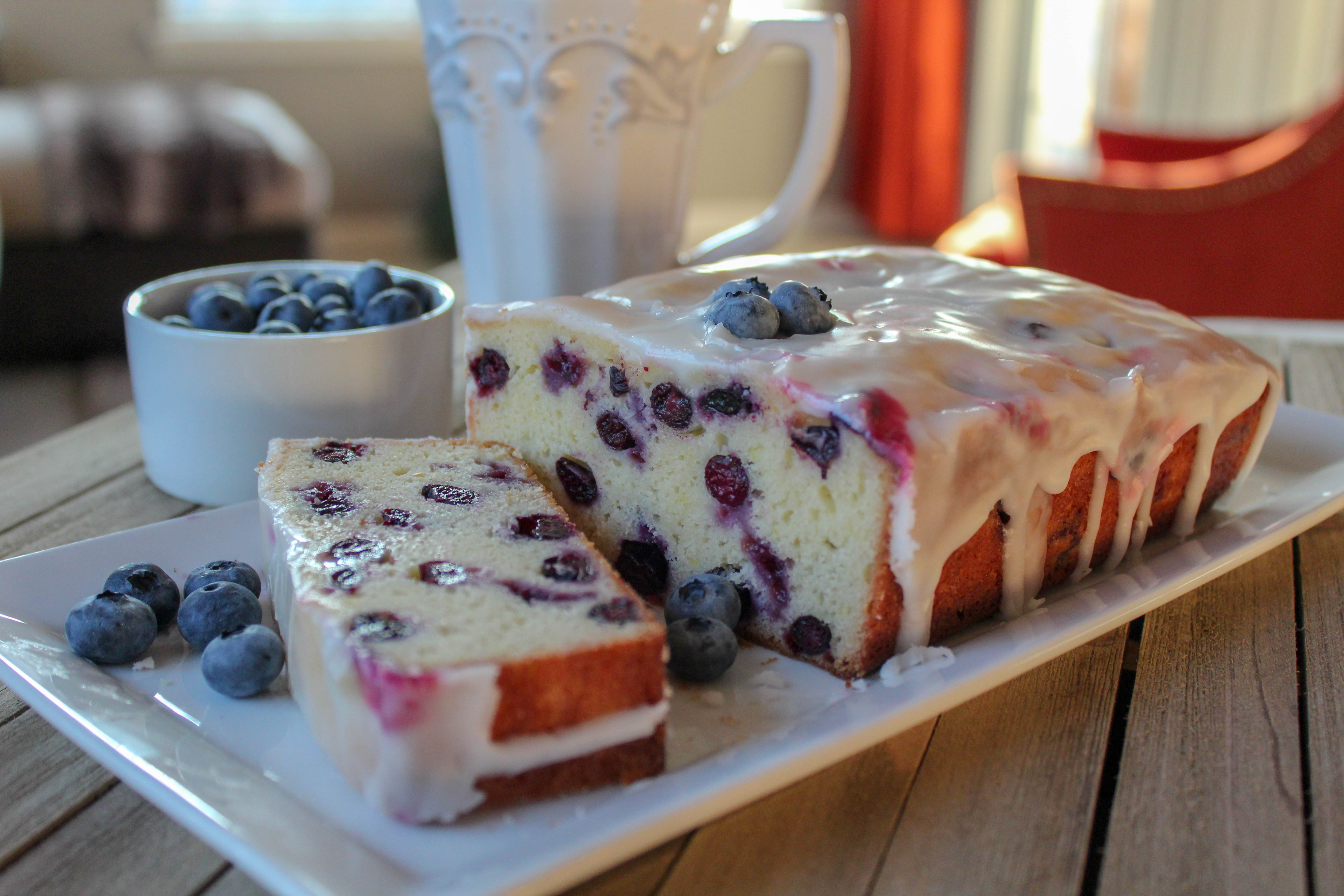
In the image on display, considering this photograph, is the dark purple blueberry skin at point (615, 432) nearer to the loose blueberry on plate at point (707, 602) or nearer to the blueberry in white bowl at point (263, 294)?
the loose blueberry on plate at point (707, 602)

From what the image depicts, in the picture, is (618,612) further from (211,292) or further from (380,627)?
(211,292)

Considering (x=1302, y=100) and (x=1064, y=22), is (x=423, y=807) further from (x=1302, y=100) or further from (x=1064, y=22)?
(x=1064, y=22)

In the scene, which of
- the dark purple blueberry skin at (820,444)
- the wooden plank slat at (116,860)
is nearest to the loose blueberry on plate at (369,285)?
the dark purple blueberry skin at (820,444)

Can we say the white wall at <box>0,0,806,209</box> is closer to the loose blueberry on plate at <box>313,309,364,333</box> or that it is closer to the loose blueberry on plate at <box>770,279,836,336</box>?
the loose blueberry on plate at <box>313,309,364,333</box>

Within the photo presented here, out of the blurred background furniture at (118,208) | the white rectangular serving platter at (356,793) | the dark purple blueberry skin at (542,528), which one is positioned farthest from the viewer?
the blurred background furniture at (118,208)

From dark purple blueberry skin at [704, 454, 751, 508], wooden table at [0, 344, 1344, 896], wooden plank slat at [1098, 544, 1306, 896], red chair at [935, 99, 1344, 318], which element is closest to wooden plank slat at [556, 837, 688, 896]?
wooden table at [0, 344, 1344, 896]

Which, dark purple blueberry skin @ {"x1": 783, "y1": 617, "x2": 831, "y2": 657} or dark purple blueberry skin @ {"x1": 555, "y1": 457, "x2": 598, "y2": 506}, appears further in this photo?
dark purple blueberry skin @ {"x1": 555, "y1": 457, "x2": 598, "y2": 506}

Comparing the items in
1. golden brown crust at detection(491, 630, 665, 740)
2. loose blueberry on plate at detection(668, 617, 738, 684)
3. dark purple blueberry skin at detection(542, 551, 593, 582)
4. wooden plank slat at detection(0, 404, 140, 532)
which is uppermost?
dark purple blueberry skin at detection(542, 551, 593, 582)
